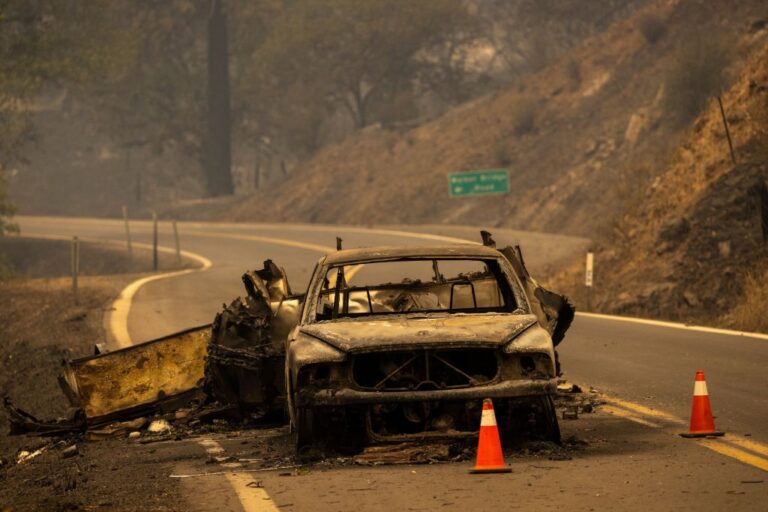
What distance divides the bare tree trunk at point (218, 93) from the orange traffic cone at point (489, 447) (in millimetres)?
67140

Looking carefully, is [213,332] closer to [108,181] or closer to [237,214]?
[237,214]

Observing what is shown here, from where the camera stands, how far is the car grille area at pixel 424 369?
9.75 metres

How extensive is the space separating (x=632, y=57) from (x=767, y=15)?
26.9ft

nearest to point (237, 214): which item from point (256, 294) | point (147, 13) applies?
point (147, 13)

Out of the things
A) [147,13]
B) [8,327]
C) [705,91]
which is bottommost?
[8,327]

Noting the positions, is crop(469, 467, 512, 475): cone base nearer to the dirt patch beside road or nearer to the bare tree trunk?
the dirt patch beside road

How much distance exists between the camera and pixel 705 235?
24703 mm

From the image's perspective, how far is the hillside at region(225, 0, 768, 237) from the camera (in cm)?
4769

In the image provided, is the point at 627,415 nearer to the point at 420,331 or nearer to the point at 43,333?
the point at 420,331

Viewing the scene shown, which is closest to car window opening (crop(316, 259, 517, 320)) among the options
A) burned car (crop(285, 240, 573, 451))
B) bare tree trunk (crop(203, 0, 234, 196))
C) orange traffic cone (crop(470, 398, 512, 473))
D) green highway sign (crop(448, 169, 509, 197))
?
burned car (crop(285, 240, 573, 451))

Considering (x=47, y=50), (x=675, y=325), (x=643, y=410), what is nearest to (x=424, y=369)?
(x=643, y=410)

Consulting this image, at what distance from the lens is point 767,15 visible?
48344mm

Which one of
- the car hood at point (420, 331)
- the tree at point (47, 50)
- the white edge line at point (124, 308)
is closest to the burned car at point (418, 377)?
the car hood at point (420, 331)

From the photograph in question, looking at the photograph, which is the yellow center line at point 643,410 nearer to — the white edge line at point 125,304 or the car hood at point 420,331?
the car hood at point 420,331
